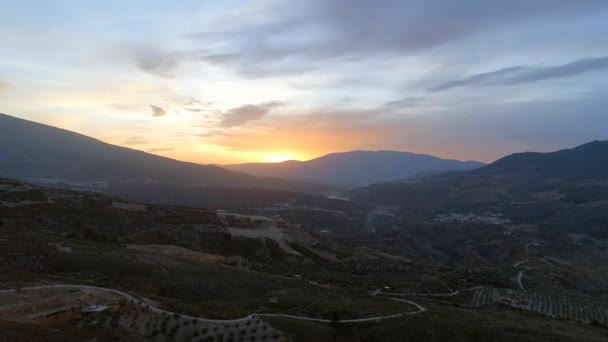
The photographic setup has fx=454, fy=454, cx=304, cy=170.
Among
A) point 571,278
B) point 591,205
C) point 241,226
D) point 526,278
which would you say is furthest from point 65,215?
point 591,205

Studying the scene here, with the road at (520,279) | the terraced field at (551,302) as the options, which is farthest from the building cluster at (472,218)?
the terraced field at (551,302)

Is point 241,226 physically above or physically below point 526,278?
above

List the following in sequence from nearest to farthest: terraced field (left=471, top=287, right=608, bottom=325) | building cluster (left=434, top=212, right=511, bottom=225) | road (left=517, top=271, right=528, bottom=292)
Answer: terraced field (left=471, top=287, right=608, bottom=325)
road (left=517, top=271, right=528, bottom=292)
building cluster (left=434, top=212, right=511, bottom=225)

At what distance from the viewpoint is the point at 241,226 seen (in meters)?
78.3

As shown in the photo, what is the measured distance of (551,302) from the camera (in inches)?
1934

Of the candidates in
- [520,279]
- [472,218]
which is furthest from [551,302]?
[472,218]

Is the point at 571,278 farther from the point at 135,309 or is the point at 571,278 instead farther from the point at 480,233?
the point at 135,309

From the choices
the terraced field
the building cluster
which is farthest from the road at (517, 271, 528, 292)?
the building cluster

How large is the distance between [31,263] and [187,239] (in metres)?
29.9

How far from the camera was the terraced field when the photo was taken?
146 ft

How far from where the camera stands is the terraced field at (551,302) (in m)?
44.6

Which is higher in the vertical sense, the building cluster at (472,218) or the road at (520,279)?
the building cluster at (472,218)

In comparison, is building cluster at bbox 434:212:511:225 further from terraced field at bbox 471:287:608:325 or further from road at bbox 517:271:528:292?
terraced field at bbox 471:287:608:325

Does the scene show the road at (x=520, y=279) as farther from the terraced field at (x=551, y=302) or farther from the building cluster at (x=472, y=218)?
the building cluster at (x=472, y=218)
